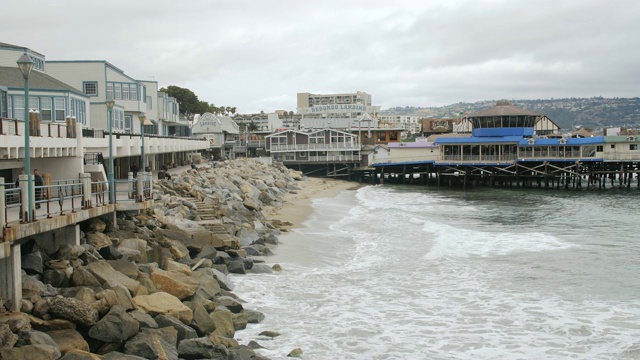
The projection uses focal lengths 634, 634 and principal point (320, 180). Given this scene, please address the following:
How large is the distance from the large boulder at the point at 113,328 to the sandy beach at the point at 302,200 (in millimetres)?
18699

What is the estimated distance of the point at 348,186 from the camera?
217ft

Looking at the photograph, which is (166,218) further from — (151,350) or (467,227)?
(467,227)

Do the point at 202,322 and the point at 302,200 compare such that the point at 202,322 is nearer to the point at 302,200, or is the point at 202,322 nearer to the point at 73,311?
the point at 73,311

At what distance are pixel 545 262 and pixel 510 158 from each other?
43364 millimetres

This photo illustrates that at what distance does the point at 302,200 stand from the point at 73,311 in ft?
117

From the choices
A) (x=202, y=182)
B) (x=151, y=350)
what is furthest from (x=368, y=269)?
(x=202, y=182)

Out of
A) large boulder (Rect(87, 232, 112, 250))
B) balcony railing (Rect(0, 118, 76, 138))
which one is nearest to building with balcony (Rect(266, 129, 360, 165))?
balcony railing (Rect(0, 118, 76, 138))

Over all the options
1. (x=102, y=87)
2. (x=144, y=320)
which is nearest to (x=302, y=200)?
(x=102, y=87)

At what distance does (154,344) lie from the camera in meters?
11.3

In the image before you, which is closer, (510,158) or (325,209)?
(325,209)

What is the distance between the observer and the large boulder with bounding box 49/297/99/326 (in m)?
11.4

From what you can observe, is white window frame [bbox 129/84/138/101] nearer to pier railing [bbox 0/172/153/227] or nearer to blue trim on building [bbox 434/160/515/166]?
pier railing [bbox 0/172/153/227]

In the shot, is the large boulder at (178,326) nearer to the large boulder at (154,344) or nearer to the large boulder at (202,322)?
the large boulder at (154,344)

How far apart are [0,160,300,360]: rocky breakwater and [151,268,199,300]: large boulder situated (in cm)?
2
